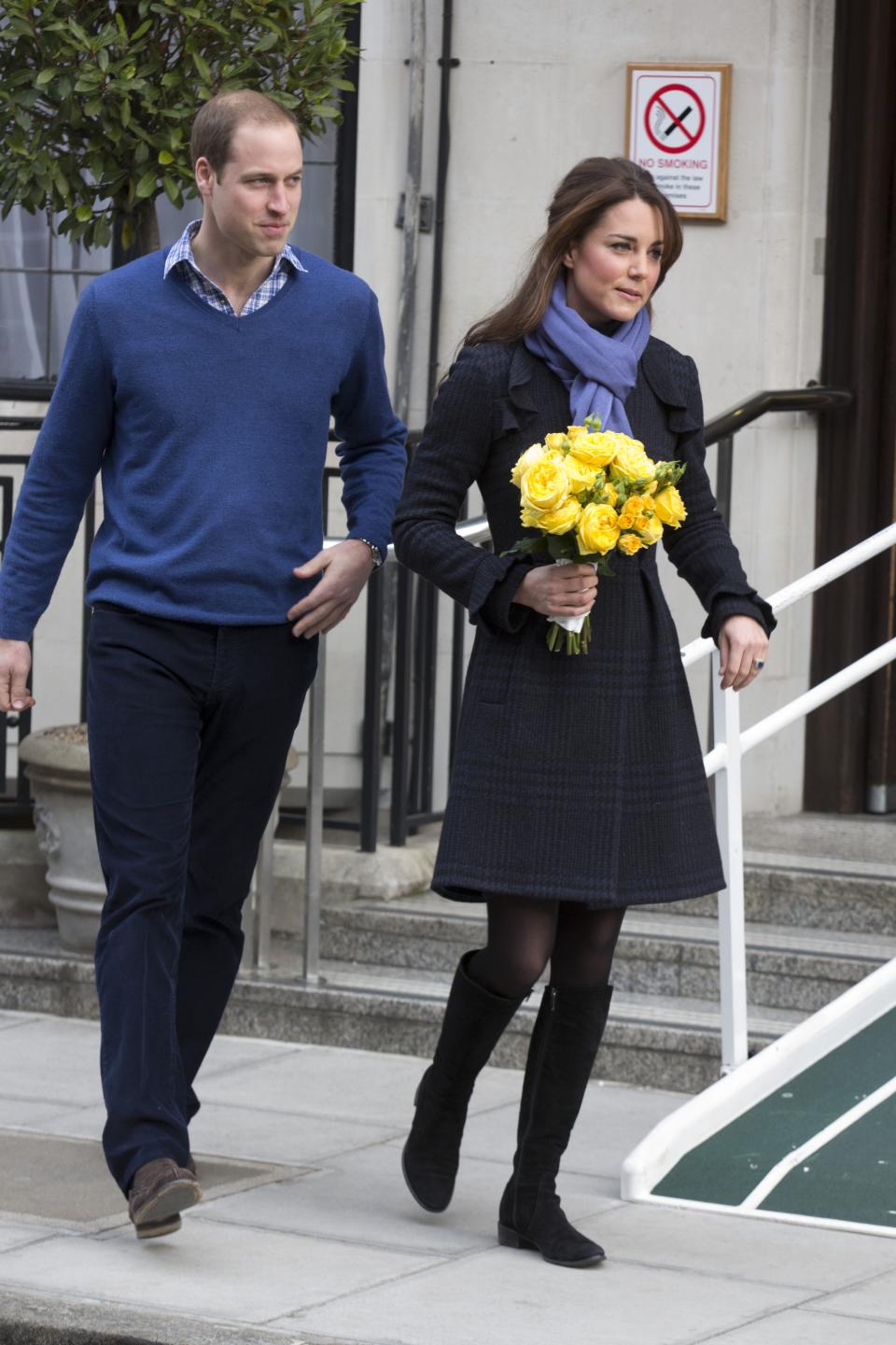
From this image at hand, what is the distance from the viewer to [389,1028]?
5.58m

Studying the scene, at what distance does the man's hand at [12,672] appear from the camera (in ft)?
13.2

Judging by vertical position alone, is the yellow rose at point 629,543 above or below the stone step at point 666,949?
above

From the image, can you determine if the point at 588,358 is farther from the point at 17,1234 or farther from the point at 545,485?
the point at 17,1234

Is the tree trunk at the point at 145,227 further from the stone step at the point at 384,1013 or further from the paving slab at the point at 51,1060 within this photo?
the paving slab at the point at 51,1060

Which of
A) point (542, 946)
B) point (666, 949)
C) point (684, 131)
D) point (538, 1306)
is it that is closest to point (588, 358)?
point (542, 946)

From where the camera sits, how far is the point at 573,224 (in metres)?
3.84

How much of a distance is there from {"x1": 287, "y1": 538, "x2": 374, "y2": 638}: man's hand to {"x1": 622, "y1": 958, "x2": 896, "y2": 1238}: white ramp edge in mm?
1152

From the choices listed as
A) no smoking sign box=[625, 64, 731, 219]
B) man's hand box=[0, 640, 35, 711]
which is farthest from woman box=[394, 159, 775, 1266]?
no smoking sign box=[625, 64, 731, 219]

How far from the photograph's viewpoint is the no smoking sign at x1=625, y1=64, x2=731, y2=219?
6848 millimetres

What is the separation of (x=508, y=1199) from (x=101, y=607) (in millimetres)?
1197

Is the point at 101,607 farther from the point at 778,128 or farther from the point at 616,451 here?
the point at 778,128

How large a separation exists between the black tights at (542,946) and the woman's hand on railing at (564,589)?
50 centimetres

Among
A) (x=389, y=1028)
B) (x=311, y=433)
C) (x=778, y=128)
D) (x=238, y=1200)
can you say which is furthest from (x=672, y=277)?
(x=238, y=1200)

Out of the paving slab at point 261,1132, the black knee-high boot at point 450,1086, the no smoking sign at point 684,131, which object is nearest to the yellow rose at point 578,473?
the black knee-high boot at point 450,1086
